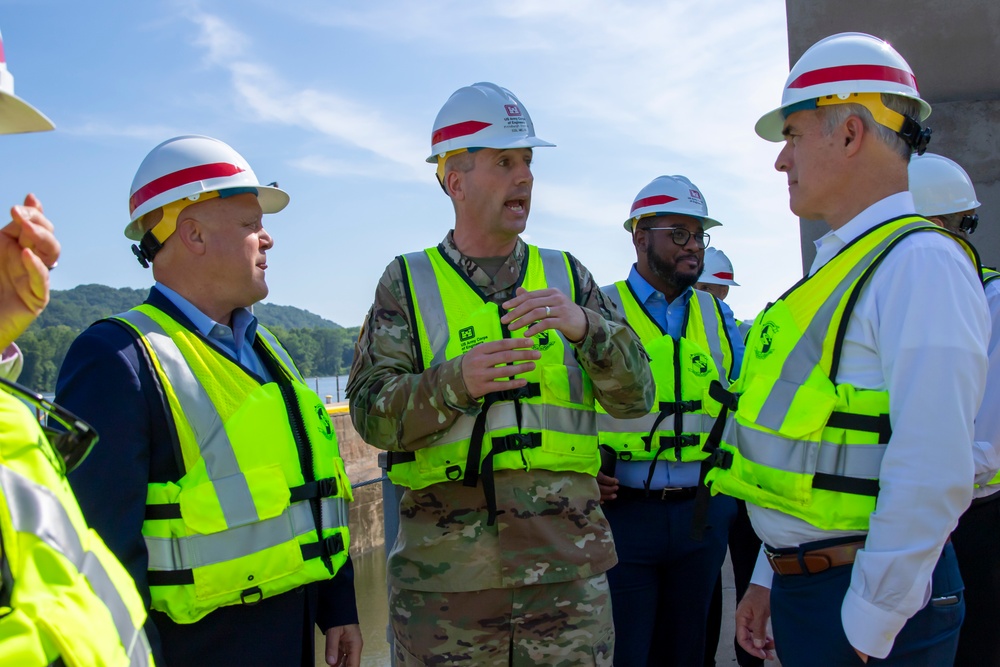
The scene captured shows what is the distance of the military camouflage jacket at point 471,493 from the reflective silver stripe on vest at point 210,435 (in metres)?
0.50

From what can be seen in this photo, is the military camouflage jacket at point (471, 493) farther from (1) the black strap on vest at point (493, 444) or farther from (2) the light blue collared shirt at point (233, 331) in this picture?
(2) the light blue collared shirt at point (233, 331)

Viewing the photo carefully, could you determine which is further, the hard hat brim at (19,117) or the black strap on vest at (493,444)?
the black strap on vest at (493,444)

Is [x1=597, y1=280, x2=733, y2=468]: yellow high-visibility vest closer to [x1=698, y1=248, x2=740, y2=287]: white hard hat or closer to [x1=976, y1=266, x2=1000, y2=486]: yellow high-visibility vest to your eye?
[x1=976, y1=266, x2=1000, y2=486]: yellow high-visibility vest

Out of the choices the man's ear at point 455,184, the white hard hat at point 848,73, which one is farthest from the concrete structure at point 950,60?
the man's ear at point 455,184

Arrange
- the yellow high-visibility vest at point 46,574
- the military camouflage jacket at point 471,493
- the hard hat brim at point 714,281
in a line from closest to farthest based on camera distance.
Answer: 1. the yellow high-visibility vest at point 46,574
2. the military camouflage jacket at point 471,493
3. the hard hat brim at point 714,281

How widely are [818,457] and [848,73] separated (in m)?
1.10

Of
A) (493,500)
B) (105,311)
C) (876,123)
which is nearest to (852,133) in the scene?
(876,123)

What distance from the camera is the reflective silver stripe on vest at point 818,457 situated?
2.18 m

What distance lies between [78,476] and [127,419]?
18 cm

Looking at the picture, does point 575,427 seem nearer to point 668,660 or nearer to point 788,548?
point 788,548

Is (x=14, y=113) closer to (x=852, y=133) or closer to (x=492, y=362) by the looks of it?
(x=492, y=362)

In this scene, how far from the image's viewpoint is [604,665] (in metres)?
2.76

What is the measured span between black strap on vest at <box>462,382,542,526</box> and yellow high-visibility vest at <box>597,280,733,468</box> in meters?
1.27

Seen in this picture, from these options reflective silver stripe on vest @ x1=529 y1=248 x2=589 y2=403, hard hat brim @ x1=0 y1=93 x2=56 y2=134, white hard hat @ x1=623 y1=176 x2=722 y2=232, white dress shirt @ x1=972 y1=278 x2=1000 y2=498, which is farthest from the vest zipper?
white hard hat @ x1=623 y1=176 x2=722 y2=232
